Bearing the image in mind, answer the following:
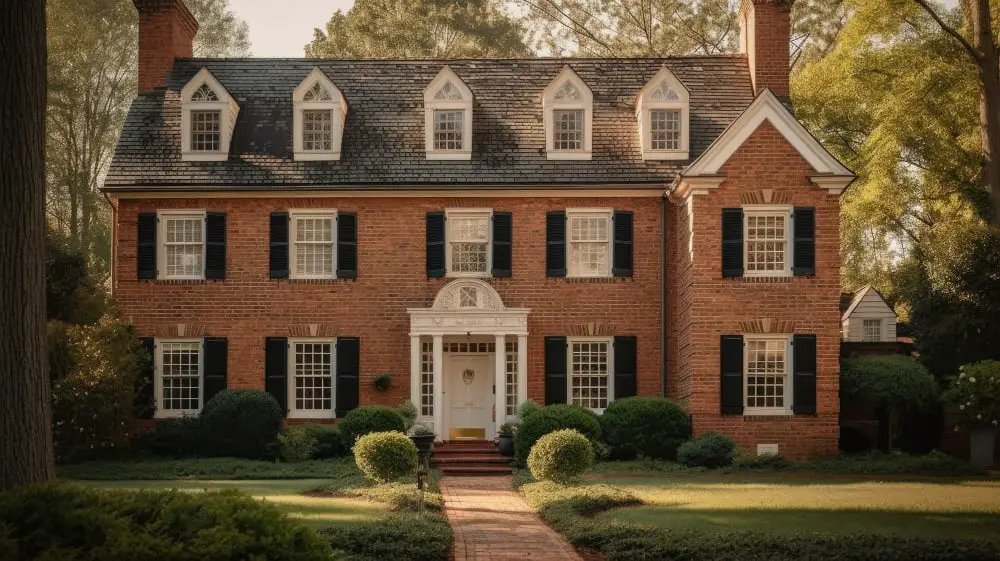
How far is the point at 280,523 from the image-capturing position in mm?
10328

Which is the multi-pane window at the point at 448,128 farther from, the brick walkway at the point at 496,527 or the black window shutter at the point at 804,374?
the brick walkway at the point at 496,527

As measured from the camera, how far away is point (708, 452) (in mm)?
25578

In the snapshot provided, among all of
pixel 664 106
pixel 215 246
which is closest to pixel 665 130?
pixel 664 106

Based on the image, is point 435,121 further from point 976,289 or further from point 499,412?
point 976,289

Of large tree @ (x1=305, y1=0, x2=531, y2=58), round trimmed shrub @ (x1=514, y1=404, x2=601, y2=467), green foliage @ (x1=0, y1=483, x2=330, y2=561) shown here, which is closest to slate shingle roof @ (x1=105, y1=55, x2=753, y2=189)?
round trimmed shrub @ (x1=514, y1=404, x2=601, y2=467)

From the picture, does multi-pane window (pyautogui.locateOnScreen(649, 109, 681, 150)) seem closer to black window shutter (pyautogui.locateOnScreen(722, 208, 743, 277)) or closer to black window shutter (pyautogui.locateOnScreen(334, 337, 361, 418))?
black window shutter (pyautogui.locateOnScreen(722, 208, 743, 277))

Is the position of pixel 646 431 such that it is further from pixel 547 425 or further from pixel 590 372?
pixel 590 372

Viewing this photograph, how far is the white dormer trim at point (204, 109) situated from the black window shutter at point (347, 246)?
3.16 m

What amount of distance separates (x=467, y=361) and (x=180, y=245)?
7.01 m

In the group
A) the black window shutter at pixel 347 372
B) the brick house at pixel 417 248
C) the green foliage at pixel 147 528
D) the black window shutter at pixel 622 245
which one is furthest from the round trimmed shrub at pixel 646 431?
the green foliage at pixel 147 528

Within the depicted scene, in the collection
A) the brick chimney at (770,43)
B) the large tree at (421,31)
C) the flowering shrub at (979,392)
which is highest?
the large tree at (421,31)

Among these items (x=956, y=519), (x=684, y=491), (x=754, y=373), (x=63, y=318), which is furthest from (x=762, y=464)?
(x=63, y=318)

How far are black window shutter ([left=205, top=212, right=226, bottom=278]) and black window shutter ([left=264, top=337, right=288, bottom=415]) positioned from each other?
75.1 inches

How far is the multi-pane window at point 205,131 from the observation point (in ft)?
98.0
